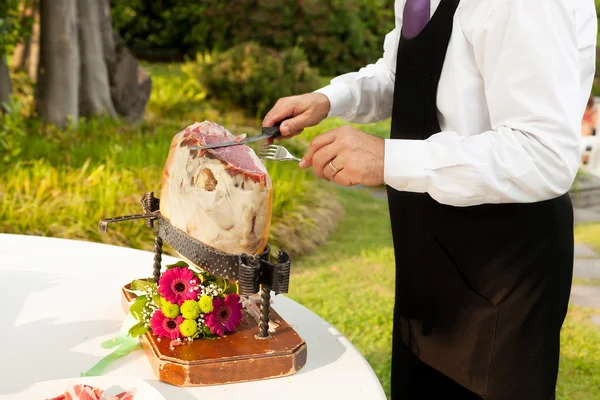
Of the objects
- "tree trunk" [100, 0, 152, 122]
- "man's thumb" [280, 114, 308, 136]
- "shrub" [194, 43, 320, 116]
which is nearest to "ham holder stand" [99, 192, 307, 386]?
"man's thumb" [280, 114, 308, 136]

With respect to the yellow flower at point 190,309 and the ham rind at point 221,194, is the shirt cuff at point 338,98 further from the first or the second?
the yellow flower at point 190,309

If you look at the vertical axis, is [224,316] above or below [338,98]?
below

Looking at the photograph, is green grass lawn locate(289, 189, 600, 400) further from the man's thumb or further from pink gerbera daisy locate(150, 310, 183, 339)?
pink gerbera daisy locate(150, 310, 183, 339)

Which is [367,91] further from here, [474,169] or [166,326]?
[166,326]

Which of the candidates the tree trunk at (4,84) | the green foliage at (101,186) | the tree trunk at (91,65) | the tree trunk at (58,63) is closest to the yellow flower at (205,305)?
the green foliage at (101,186)

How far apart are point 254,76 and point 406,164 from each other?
21.9 ft

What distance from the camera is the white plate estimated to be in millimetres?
1308

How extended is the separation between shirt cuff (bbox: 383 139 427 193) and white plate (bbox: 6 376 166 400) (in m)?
0.58

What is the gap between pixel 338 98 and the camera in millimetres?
1914

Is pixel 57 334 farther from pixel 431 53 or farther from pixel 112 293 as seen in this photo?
pixel 431 53

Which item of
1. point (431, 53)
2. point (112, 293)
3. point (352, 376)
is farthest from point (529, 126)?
point (112, 293)

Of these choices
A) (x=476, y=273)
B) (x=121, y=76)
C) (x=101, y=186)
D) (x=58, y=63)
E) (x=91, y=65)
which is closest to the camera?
(x=476, y=273)

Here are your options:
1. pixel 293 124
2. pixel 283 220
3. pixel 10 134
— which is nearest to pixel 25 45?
pixel 10 134

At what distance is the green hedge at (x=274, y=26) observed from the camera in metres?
10.2
